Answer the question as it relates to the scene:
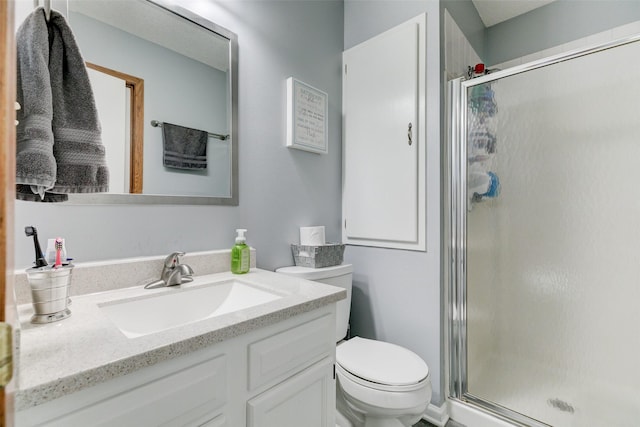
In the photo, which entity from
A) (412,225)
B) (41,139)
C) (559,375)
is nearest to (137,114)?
(41,139)

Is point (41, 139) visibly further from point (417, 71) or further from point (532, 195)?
point (532, 195)

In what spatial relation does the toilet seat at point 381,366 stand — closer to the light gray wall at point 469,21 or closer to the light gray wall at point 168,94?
the light gray wall at point 168,94

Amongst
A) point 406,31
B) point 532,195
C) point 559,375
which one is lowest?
point 559,375

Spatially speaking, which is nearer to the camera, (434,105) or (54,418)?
(54,418)

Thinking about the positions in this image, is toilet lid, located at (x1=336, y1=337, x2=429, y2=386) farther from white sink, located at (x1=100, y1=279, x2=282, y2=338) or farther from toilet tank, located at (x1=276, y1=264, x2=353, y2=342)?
white sink, located at (x1=100, y1=279, x2=282, y2=338)

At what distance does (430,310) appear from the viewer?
1.52 meters

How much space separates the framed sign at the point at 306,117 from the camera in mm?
1509

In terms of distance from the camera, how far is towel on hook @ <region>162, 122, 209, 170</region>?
1102mm

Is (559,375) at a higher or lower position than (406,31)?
lower

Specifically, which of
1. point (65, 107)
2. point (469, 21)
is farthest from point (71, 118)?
point (469, 21)

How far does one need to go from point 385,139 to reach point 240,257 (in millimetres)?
1039

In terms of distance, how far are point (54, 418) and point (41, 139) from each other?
53 centimetres

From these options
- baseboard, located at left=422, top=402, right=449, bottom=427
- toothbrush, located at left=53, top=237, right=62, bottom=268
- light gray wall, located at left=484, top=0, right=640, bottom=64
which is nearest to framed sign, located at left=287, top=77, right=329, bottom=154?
toothbrush, located at left=53, top=237, right=62, bottom=268

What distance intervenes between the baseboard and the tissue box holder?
2.86 ft
